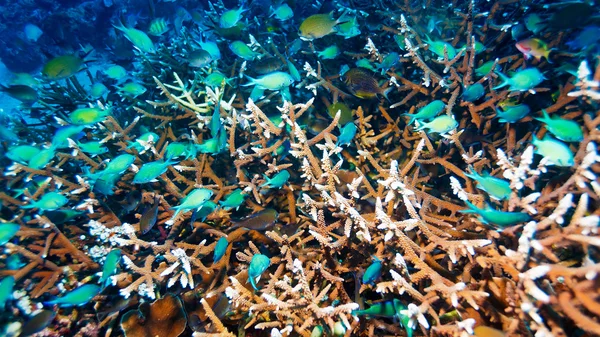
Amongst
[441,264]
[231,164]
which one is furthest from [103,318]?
[441,264]

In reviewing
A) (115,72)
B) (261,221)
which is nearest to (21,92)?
(115,72)

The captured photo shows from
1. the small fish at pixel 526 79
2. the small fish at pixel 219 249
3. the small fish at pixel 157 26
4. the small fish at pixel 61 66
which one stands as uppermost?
the small fish at pixel 157 26

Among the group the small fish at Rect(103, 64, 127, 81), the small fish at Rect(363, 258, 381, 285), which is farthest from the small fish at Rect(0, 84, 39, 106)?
the small fish at Rect(363, 258, 381, 285)

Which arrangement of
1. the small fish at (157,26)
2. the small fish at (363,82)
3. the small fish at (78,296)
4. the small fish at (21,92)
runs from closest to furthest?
1. the small fish at (78,296)
2. the small fish at (363,82)
3. the small fish at (21,92)
4. the small fish at (157,26)

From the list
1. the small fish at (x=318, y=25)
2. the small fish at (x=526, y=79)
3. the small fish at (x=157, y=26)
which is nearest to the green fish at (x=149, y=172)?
the small fish at (x=318, y=25)

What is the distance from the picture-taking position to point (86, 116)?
10.8 ft

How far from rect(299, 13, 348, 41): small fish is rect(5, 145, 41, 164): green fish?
3469 mm

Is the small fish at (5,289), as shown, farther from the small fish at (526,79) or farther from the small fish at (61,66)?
the small fish at (526,79)

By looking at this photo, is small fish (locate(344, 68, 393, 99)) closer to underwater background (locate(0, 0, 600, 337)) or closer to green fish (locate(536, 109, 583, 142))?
underwater background (locate(0, 0, 600, 337))

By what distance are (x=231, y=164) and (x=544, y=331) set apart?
2.98 meters

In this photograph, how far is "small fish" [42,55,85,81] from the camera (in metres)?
3.60

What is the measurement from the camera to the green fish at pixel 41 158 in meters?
3.23

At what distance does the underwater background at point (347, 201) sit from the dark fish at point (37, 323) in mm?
15

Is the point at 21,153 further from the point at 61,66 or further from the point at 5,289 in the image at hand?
the point at 5,289
